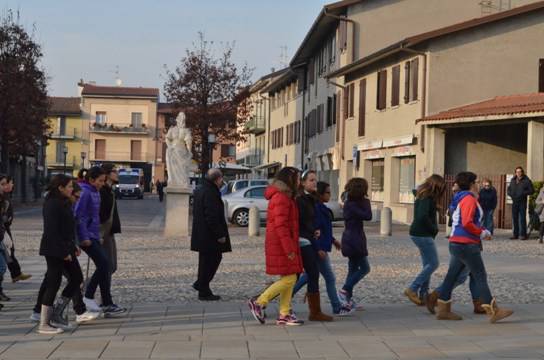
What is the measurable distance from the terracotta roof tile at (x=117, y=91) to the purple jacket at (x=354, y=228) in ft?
292

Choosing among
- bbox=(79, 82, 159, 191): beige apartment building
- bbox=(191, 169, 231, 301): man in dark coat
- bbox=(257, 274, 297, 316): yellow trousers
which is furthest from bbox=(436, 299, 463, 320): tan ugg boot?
bbox=(79, 82, 159, 191): beige apartment building

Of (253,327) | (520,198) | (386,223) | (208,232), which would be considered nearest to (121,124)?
(386,223)

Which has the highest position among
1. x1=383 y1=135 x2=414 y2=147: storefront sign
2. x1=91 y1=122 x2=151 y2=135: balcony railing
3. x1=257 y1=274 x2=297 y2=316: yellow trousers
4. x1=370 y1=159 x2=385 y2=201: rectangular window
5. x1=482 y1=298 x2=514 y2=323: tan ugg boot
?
x1=91 y1=122 x2=151 y2=135: balcony railing

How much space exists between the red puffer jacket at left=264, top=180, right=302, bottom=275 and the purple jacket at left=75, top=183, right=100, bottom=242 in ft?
6.19

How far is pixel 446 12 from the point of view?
3809 cm

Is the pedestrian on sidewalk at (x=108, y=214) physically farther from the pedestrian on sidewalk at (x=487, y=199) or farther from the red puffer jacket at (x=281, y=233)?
the pedestrian on sidewalk at (x=487, y=199)

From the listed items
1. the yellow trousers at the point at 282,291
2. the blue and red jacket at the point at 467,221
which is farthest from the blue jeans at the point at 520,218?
the yellow trousers at the point at 282,291

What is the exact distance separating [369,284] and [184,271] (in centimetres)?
326

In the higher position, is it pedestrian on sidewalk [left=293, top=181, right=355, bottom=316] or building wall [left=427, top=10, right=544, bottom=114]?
building wall [left=427, top=10, right=544, bottom=114]

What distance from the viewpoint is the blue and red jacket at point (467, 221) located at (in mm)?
10117

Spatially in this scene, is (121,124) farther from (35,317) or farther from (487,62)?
(35,317)

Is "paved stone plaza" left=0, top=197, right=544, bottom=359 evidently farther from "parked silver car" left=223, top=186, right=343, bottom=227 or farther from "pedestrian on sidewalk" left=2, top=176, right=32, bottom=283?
"parked silver car" left=223, top=186, right=343, bottom=227

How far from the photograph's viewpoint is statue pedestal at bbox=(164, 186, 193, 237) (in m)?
23.6

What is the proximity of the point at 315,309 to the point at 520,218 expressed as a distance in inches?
607
